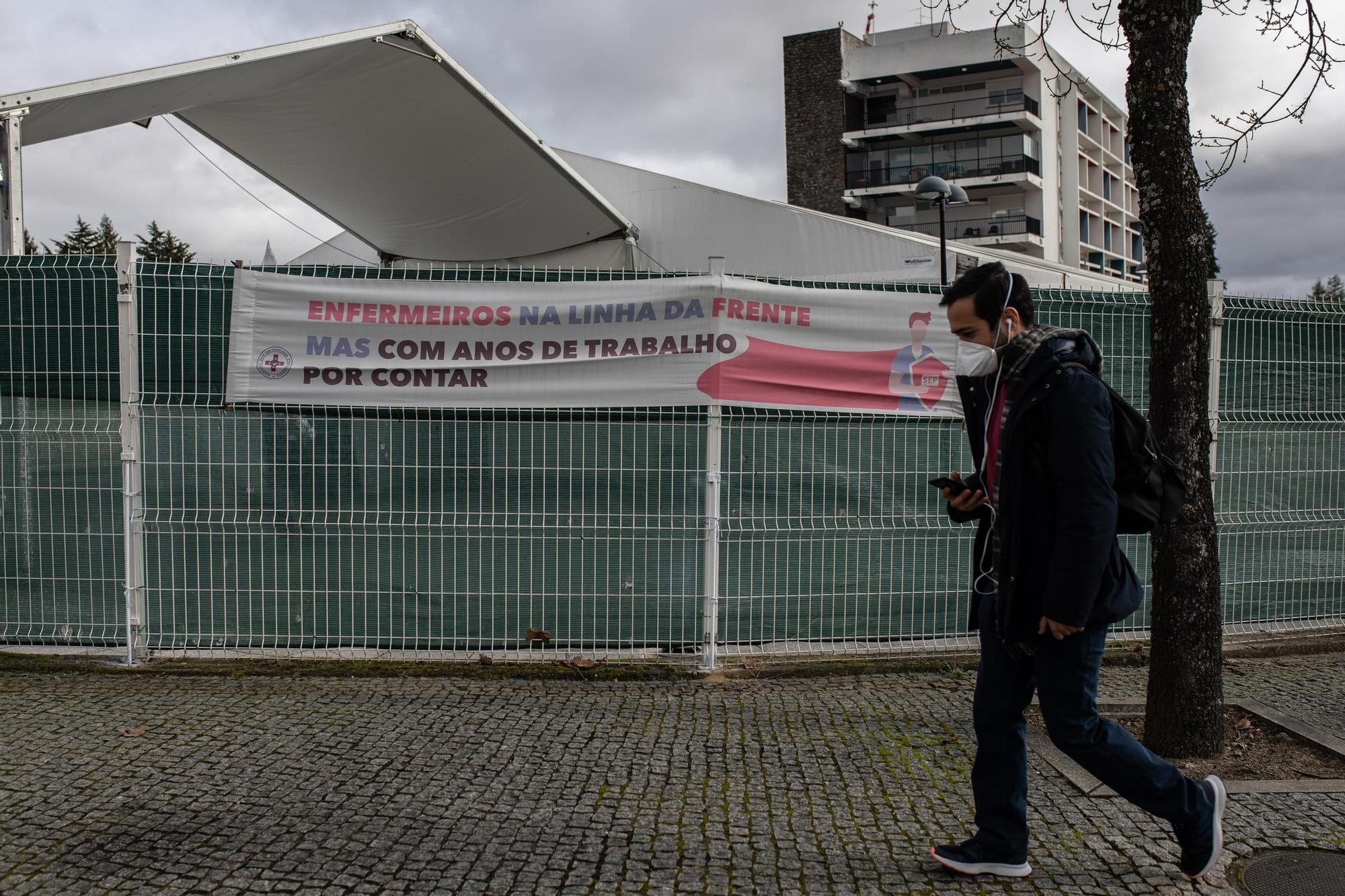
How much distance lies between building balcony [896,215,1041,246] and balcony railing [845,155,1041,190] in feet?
8.32

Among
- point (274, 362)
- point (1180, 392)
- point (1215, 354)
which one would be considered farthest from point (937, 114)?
point (1180, 392)

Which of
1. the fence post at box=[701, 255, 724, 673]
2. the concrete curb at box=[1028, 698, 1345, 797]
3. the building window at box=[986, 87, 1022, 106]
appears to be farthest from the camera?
the building window at box=[986, 87, 1022, 106]

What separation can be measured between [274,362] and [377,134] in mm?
12215

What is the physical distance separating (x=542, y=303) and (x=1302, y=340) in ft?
16.1

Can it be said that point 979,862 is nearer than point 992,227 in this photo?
Yes

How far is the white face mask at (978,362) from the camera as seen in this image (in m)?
3.55

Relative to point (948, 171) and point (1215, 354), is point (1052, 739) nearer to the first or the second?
point (1215, 354)

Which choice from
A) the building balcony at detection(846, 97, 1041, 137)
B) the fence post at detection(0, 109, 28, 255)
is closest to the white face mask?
the fence post at detection(0, 109, 28, 255)

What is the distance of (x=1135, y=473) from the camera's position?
11.2 feet

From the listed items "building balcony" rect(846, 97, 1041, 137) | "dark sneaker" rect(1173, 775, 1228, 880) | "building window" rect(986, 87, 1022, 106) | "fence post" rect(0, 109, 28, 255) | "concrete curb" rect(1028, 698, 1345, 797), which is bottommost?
"concrete curb" rect(1028, 698, 1345, 797)

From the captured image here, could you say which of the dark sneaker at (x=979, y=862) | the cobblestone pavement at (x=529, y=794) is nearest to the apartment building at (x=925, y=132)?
the cobblestone pavement at (x=529, y=794)

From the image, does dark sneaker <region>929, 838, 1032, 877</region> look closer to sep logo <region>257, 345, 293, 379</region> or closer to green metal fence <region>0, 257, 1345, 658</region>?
green metal fence <region>0, 257, 1345, 658</region>

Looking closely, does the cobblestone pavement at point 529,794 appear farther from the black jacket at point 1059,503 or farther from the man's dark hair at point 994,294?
the man's dark hair at point 994,294

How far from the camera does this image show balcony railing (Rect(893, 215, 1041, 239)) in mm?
61219
